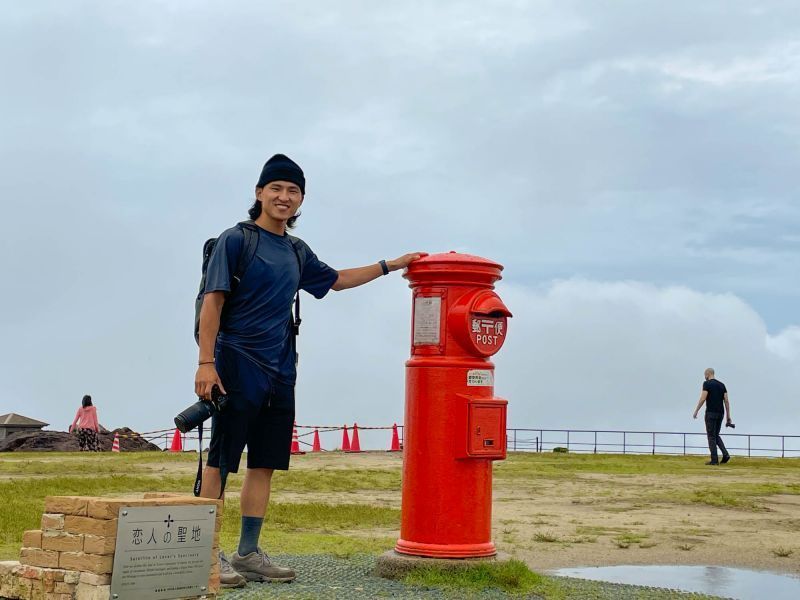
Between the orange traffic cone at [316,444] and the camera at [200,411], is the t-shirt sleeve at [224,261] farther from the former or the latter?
the orange traffic cone at [316,444]

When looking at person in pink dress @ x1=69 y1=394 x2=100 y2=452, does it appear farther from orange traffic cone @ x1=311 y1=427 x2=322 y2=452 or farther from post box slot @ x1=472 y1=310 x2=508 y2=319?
post box slot @ x1=472 y1=310 x2=508 y2=319

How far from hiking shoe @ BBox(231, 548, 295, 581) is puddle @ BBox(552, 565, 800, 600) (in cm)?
219

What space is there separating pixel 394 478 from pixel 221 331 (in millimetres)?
11051

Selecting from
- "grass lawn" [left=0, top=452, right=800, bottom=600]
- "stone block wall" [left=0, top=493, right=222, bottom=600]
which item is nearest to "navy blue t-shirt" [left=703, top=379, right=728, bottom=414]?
"grass lawn" [left=0, top=452, right=800, bottom=600]

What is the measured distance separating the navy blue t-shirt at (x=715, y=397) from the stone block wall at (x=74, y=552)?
17876 millimetres

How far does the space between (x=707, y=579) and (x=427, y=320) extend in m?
2.86

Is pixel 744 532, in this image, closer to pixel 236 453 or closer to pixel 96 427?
pixel 236 453

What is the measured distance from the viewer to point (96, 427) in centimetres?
2727

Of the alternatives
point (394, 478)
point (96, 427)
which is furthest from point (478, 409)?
point (96, 427)

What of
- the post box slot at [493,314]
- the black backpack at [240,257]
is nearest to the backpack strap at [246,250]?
the black backpack at [240,257]

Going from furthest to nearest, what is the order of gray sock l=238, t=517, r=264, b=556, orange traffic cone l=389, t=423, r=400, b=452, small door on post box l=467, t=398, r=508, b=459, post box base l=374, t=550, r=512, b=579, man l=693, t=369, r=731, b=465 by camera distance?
orange traffic cone l=389, t=423, r=400, b=452
man l=693, t=369, r=731, b=465
small door on post box l=467, t=398, r=508, b=459
post box base l=374, t=550, r=512, b=579
gray sock l=238, t=517, r=264, b=556

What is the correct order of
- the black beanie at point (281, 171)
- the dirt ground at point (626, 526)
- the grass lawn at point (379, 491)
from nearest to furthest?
1. the black beanie at point (281, 171)
2. the grass lawn at point (379, 491)
3. the dirt ground at point (626, 526)

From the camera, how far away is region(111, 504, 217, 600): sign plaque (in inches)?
200

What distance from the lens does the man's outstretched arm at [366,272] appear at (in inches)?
281
